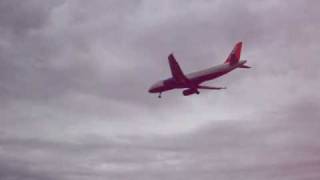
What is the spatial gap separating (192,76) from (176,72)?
8334mm

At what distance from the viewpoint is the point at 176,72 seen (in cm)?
11850

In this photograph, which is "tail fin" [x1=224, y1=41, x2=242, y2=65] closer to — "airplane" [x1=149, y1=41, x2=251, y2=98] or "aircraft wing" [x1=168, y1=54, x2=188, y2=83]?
"airplane" [x1=149, y1=41, x2=251, y2=98]

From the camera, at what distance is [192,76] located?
12462cm

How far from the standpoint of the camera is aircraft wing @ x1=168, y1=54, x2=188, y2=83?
118500 mm

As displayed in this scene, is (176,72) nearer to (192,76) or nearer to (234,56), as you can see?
(192,76)

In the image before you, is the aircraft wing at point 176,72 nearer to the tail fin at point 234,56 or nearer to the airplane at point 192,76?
the airplane at point 192,76

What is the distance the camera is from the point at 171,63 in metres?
120

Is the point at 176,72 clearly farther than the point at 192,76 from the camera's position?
No

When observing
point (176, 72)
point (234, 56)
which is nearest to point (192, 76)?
point (176, 72)

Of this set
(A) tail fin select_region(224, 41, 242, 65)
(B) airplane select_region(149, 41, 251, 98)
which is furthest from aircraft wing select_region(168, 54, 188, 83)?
(A) tail fin select_region(224, 41, 242, 65)

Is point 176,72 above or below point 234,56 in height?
below

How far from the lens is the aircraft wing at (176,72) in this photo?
4665 inches

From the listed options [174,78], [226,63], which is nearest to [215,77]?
[226,63]

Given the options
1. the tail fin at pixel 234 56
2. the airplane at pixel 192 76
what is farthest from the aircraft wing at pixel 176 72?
the tail fin at pixel 234 56
